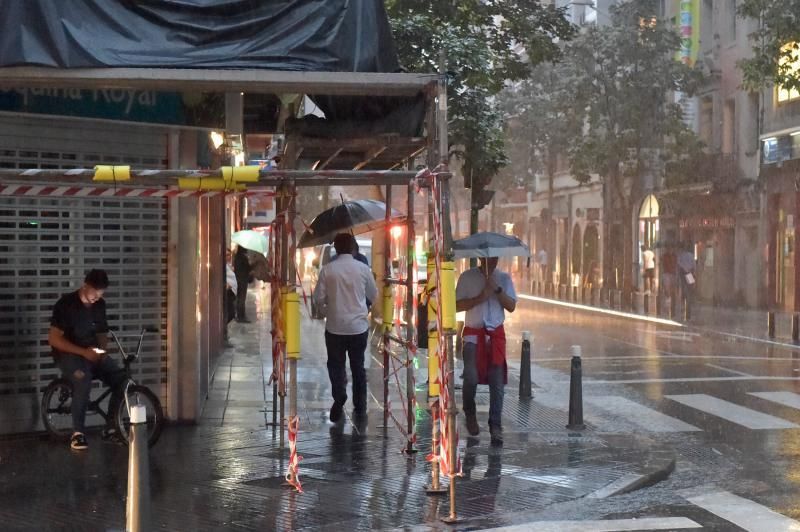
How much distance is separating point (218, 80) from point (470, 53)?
345 inches

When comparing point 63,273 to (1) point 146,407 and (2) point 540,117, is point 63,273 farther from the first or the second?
(2) point 540,117

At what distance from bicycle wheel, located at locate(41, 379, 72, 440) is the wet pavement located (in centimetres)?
16

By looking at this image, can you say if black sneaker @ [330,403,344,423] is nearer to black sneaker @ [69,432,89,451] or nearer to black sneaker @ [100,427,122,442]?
black sneaker @ [100,427,122,442]

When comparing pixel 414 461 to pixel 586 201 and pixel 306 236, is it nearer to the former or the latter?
pixel 306 236

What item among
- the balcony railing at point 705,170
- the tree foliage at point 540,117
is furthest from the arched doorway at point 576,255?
the balcony railing at point 705,170

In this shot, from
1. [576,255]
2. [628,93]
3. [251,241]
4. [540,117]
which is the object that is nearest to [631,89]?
[628,93]

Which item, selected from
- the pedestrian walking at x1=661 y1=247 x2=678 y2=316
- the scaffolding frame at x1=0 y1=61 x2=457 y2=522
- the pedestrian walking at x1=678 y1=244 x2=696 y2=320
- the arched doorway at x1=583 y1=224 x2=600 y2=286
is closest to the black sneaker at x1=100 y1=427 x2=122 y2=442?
the scaffolding frame at x1=0 y1=61 x2=457 y2=522

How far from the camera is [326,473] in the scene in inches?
363

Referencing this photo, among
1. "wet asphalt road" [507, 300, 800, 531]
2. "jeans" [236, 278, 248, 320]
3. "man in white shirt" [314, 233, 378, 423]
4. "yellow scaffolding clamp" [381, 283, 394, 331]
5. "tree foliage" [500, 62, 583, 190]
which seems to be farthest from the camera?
"tree foliage" [500, 62, 583, 190]

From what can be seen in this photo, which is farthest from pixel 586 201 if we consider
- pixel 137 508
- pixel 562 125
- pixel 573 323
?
pixel 137 508

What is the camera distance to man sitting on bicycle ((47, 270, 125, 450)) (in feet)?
32.3

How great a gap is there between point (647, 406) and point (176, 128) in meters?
6.77

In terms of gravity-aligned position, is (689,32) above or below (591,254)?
above

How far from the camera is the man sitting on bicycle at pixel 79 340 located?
32.3 feet
